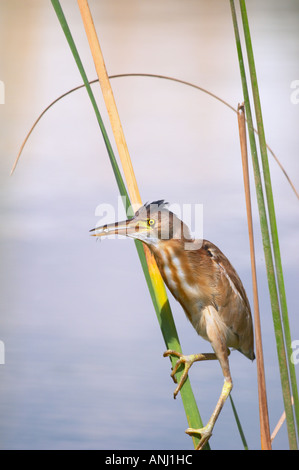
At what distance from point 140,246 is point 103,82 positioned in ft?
0.56

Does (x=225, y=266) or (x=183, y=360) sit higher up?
(x=225, y=266)

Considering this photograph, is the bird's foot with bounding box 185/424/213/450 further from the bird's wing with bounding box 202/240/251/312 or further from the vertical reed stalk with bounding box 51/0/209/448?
the bird's wing with bounding box 202/240/251/312

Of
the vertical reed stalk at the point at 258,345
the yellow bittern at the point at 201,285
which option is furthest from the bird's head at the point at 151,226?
the vertical reed stalk at the point at 258,345

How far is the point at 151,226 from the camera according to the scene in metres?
0.58

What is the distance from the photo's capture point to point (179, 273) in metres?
0.61

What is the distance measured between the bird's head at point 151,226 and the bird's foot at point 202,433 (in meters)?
0.20

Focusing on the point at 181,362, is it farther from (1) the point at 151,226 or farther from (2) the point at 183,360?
(1) the point at 151,226

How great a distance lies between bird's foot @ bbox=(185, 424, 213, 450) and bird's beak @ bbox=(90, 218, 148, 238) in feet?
0.68

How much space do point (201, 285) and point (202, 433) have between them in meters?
0.17

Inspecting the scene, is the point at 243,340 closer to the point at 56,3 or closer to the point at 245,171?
the point at 245,171

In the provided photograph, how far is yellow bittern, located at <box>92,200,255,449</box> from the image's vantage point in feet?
1.89

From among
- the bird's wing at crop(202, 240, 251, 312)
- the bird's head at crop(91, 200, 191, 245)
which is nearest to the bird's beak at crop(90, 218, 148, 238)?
the bird's head at crop(91, 200, 191, 245)

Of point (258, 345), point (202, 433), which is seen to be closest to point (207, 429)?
point (202, 433)
